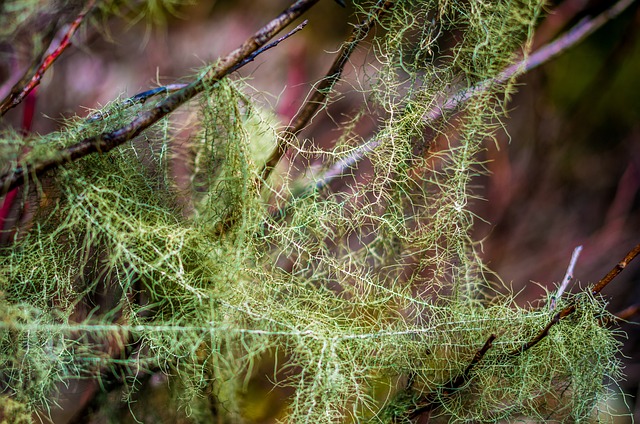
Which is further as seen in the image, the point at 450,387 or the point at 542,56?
the point at 542,56

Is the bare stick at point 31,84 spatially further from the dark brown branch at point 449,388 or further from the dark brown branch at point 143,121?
the dark brown branch at point 449,388

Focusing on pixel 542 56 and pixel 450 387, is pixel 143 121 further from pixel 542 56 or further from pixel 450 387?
pixel 542 56

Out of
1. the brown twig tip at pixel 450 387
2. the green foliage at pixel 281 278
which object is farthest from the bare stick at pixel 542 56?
the brown twig tip at pixel 450 387

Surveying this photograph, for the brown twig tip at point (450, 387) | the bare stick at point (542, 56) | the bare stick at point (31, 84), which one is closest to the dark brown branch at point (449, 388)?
the brown twig tip at point (450, 387)

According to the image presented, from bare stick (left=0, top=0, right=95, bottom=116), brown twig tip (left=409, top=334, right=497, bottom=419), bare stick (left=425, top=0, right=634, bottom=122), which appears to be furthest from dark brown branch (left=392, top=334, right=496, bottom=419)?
bare stick (left=0, top=0, right=95, bottom=116)

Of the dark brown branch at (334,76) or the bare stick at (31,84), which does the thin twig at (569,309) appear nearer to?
the dark brown branch at (334,76)

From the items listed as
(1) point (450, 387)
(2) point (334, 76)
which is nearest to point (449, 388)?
(1) point (450, 387)

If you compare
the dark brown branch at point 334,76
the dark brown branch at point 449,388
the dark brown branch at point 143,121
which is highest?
the dark brown branch at point 143,121

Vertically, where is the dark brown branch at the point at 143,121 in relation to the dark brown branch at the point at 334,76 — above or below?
above
